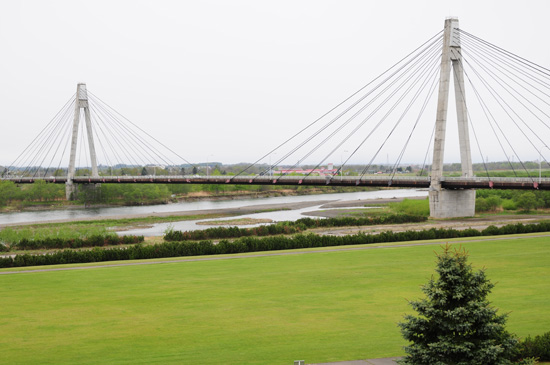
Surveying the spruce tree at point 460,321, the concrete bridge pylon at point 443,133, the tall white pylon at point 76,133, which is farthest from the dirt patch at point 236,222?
the spruce tree at point 460,321

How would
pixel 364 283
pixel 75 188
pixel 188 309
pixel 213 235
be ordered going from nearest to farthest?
pixel 188 309, pixel 364 283, pixel 213 235, pixel 75 188

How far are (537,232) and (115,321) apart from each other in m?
31.0

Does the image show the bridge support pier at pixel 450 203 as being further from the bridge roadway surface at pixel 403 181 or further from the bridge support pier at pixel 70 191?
the bridge support pier at pixel 70 191

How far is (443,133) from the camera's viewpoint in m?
49.0

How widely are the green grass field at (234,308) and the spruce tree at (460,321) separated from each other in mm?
3364

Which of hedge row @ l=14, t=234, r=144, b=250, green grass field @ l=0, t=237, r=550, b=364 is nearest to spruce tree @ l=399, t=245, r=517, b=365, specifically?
green grass field @ l=0, t=237, r=550, b=364

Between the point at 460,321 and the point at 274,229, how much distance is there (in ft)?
113

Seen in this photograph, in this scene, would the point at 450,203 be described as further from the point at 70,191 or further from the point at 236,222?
the point at 70,191

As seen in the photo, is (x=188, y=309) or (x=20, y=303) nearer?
(x=188, y=309)

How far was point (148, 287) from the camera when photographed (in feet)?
63.2

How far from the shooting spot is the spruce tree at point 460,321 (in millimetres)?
8008

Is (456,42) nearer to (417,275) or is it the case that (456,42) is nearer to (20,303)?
(417,275)

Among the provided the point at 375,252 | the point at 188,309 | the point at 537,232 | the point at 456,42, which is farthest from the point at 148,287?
the point at 456,42

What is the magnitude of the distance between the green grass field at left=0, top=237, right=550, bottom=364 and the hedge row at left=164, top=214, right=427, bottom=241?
1435cm
